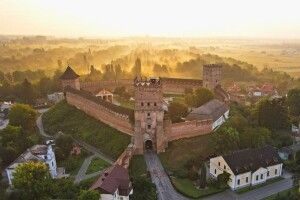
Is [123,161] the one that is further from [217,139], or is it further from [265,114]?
[265,114]

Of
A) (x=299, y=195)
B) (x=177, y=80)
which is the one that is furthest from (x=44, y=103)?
(x=299, y=195)

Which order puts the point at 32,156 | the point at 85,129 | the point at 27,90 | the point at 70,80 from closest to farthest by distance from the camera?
the point at 32,156 → the point at 85,129 → the point at 70,80 → the point at 27,90

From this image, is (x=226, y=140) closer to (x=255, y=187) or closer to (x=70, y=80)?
(x=255, y=187)

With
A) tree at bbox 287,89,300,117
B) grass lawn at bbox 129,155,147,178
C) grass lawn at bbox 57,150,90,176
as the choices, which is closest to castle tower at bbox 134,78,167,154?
grass lawn at bbox 129,155,147,178

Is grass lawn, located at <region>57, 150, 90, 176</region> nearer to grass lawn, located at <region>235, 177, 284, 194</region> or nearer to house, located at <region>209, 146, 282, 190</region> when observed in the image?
house, located at <region>209, 146, 282, 190</region>

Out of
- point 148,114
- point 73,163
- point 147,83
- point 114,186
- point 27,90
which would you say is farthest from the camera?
point 27,90

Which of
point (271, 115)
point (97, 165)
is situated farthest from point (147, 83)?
point (271, 115)
